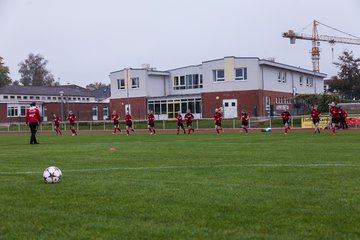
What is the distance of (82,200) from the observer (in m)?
7.46

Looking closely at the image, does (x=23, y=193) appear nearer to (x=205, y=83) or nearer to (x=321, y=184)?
(x=321, y=184)

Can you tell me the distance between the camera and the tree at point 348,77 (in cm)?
6956

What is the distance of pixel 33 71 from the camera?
121m

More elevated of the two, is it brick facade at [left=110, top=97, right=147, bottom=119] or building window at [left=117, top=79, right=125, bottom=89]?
building window at [left=117, top=79, right=125, bottom=89]

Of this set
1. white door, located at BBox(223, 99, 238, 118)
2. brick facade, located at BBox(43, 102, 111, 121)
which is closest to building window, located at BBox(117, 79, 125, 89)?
brick facade, located at BBox(43, 102, 111, 121)

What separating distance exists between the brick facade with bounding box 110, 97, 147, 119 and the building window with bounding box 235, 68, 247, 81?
44.3ft

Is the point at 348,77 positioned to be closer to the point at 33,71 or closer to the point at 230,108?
the point at 230,108

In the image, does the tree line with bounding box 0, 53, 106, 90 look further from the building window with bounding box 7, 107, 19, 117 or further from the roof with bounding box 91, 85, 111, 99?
the building window with bounding box 7, 107, 19, 117

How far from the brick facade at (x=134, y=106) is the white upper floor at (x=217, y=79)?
0.63 m

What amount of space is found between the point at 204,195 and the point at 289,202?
4.63 feet

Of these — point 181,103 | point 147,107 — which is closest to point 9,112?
point 147,107

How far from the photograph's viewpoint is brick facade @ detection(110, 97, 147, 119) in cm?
5975

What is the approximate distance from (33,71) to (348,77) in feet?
269

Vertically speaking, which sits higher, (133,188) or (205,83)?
(205,83)
